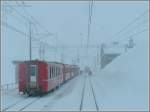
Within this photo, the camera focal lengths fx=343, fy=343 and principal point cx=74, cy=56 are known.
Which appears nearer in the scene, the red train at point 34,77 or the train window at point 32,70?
the red train at point 34,77

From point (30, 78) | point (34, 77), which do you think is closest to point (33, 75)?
point (34, 77)

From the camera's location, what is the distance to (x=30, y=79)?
25.2 meters

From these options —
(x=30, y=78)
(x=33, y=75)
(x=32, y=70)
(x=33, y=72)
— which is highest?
(x=32, y=70)

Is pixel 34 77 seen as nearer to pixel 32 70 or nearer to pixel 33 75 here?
pixel 33 75

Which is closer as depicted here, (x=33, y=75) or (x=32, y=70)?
(x=33, y=75)

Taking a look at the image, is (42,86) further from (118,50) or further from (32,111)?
(118,50)

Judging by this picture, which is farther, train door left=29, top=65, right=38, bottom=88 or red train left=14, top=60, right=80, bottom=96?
train door left=29, top=65, right=38, bottom=88

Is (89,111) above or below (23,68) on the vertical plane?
below

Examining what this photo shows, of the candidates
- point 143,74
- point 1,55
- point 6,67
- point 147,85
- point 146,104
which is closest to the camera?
point 146,104

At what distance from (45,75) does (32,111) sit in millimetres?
9002

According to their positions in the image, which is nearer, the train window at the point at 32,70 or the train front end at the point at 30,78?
the train front end at the point at 30,78

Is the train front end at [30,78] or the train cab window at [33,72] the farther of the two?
the train cab window at [33,72]

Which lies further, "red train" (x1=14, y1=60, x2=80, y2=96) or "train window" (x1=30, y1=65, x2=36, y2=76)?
"train window" (x1=30, y1=65, x2=36, y2=76)

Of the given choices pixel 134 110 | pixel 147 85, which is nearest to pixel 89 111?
pixel 134 110
